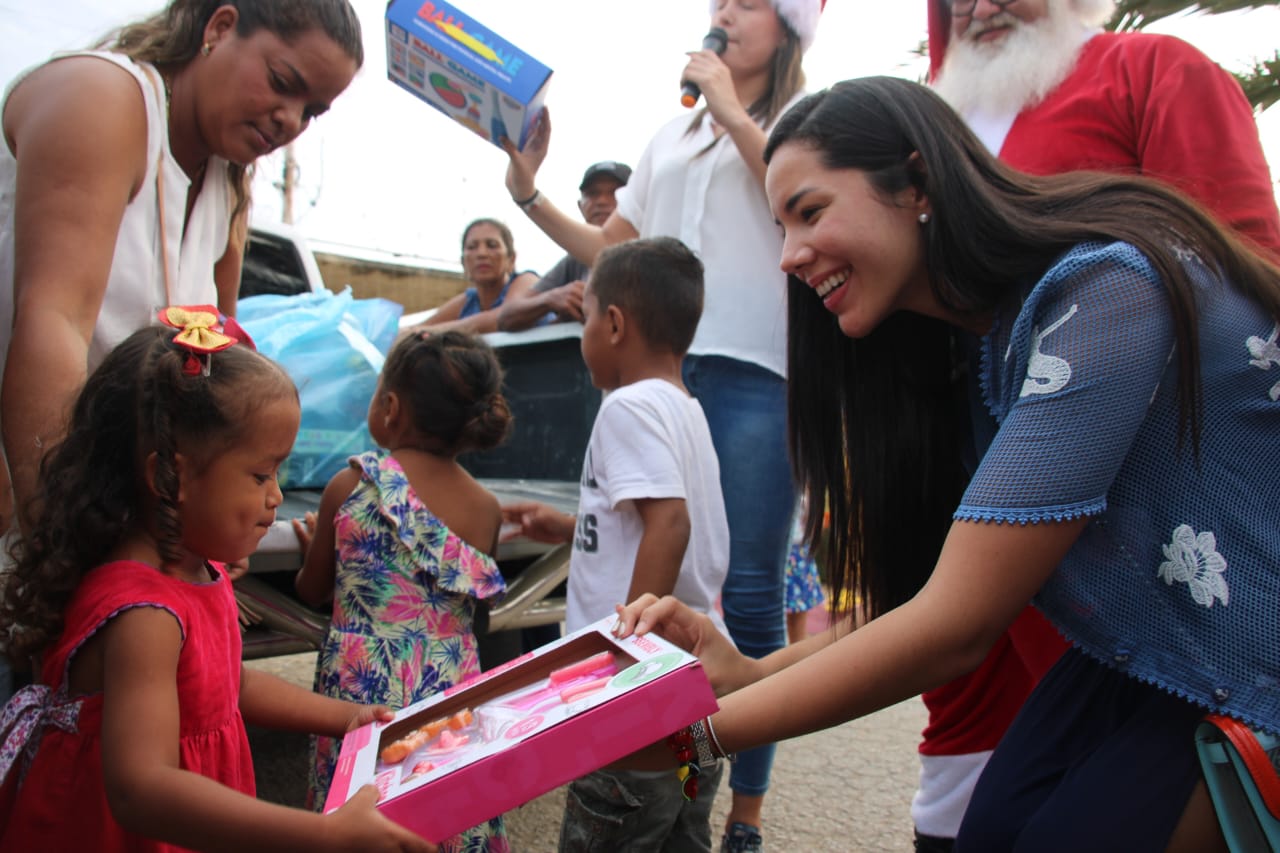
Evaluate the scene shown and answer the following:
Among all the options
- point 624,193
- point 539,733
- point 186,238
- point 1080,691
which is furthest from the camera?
point 624,193

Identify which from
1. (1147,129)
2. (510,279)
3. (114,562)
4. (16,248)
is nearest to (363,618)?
(114,562)

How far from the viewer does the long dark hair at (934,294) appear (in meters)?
1.23

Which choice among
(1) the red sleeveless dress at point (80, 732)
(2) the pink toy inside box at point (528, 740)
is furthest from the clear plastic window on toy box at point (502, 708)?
(1) the red sleeveless dress at point (80, 732)

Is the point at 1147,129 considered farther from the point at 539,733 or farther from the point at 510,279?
the point at 510,279

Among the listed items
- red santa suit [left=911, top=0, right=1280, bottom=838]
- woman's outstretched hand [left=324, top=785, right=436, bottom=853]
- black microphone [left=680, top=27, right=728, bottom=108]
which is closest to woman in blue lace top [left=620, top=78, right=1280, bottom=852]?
woman's outstretched hand [left=324, top=785, right=436, bottom=853]

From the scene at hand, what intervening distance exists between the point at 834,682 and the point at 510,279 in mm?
3853

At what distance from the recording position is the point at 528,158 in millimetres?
3180

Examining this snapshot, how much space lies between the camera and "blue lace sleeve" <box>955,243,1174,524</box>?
1117 millimetres

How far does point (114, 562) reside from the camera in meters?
1.35

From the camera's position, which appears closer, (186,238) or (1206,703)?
(1206,703)

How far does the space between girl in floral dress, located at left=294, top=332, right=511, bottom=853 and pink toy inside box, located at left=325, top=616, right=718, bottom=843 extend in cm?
87

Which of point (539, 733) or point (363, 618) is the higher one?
point (539, 733)

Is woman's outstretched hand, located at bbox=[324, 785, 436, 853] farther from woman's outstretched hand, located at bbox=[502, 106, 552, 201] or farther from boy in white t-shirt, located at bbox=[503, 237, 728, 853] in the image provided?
woman's outstretched hand, located at bbox=[502, 106, 552, 201]

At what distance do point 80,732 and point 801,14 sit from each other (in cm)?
242
